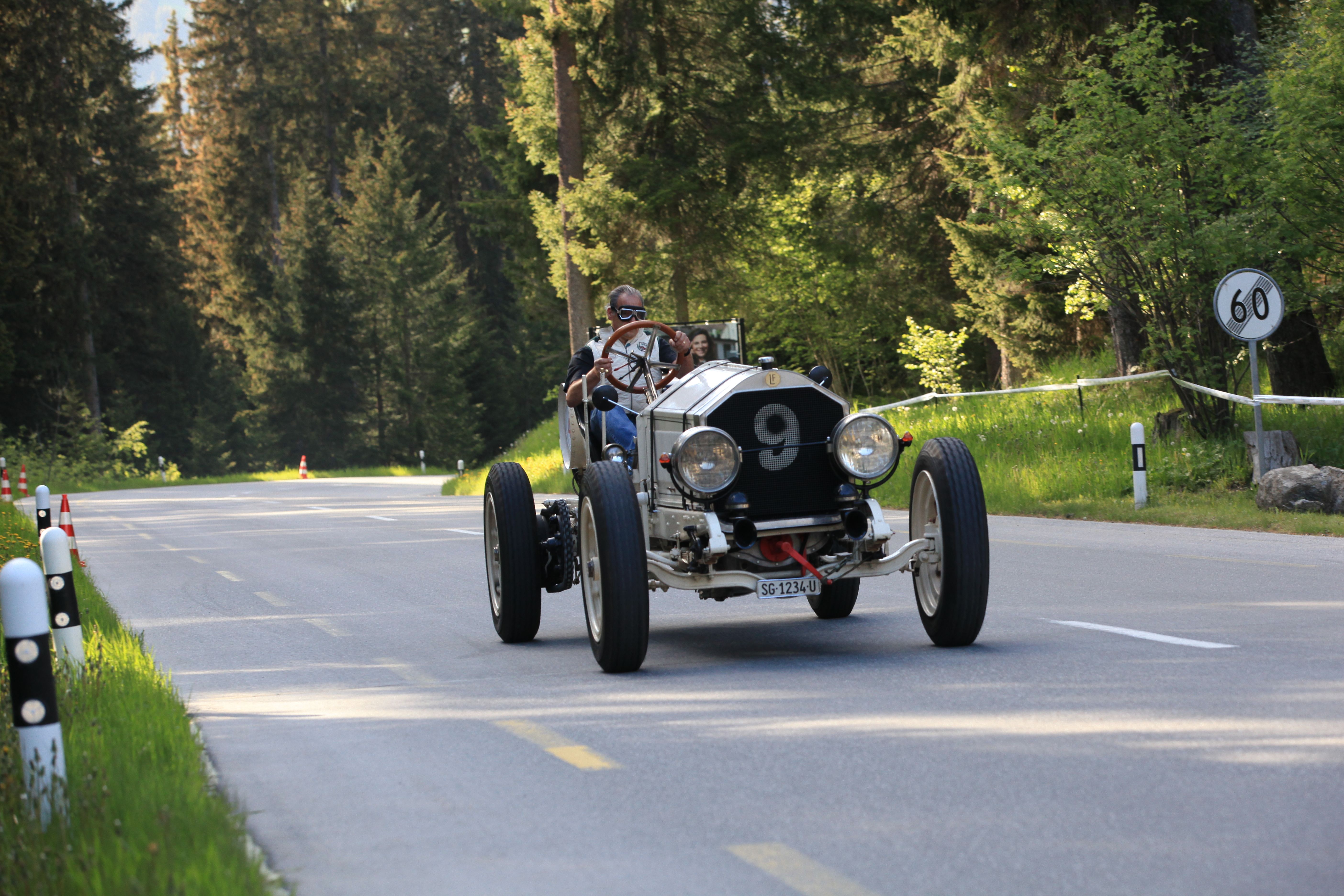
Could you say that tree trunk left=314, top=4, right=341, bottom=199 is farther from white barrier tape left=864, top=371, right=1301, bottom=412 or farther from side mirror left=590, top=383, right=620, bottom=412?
side mirror left=590, top=383, right=620, bottom=412

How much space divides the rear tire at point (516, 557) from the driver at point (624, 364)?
627mm

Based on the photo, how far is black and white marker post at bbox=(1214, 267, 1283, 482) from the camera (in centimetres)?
1552

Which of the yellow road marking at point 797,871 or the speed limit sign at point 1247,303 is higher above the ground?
the speed limit sign at point 1247,303

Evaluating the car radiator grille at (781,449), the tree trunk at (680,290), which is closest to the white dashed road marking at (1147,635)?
the car radiator grille at (781,449)

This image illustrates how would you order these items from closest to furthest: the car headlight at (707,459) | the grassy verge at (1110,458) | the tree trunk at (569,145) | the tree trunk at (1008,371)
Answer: the car headlight at (707,459) → the grassy verge at (1110,458) → the tree trunk at (1008,371) → the tree trunk at (569,145)

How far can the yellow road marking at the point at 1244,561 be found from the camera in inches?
445

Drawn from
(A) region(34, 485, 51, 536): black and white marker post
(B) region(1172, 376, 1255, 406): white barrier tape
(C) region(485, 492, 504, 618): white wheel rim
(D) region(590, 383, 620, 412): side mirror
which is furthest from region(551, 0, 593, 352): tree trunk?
(D) region(590, 383, 620, 412): side mirror

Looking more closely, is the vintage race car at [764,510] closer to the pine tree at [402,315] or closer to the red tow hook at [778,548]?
the red tow hook at [778,548]

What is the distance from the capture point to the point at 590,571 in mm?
8375

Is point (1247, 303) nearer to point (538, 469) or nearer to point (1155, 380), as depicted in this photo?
point (1155, 380)

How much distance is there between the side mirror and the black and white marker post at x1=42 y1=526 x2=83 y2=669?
2.95 metres

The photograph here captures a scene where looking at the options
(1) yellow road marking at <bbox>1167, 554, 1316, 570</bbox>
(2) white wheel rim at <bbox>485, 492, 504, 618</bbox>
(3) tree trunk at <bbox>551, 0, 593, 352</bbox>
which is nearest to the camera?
(2) white wheel rim at <bbox>485, 492, 504, 618</bbox>

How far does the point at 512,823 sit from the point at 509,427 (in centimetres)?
6731

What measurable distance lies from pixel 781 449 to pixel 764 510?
35 centimetres
